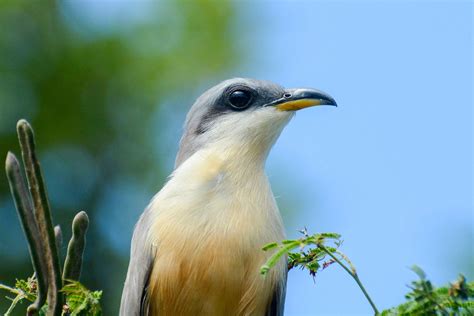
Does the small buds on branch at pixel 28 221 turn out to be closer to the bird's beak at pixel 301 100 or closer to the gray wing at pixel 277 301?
the gray wing at pixel 277 301

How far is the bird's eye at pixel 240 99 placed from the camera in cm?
452

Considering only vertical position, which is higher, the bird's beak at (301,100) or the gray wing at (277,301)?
the bird's beak at (301,100)

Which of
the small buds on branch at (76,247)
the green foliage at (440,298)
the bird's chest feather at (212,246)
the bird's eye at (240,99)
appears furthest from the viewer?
the bird's eye at (240,99)

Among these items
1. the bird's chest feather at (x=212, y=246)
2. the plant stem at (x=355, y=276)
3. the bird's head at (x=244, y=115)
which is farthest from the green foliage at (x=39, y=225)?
the bird's head at (x=244, y=115)

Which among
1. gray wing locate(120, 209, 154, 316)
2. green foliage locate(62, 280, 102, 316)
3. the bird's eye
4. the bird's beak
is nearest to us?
green foliage locate(62, 280, 102, 316)

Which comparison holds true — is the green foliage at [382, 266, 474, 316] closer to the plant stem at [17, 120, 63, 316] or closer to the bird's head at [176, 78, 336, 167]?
the plant stem at [17, 120, 63, 316]

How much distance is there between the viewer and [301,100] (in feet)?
14.3

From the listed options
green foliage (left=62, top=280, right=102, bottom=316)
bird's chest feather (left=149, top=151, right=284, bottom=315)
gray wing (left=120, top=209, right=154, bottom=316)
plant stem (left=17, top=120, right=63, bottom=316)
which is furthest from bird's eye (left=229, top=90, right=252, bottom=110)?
plant stem (left=17, top=120, right=63, bottom=316)

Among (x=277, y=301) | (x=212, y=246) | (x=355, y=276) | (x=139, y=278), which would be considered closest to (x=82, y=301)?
(x=355, y=276)

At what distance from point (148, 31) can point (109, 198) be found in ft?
15.7

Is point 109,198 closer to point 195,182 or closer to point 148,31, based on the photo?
point 148,31

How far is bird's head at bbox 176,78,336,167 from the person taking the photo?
433 centimetres

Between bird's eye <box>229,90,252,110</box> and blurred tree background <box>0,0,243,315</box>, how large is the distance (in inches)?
407

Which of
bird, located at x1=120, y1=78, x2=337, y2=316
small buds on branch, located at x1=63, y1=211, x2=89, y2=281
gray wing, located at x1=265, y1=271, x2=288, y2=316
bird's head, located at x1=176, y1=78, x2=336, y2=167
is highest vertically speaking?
bird's head, located at x1=176, y1=78, x2=336, y2=167
